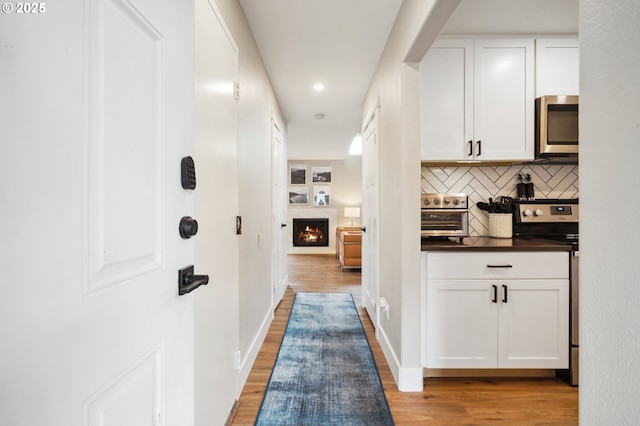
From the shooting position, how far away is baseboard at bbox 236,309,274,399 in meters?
1.92

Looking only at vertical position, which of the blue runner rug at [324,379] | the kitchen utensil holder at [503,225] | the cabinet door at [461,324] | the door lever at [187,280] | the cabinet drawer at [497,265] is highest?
the kitchen utensil holder at [503,225]

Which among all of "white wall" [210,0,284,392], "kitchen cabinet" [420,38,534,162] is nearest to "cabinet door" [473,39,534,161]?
"kitchen cabinet" [420,38,534,162]

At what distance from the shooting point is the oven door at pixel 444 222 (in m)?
2.43

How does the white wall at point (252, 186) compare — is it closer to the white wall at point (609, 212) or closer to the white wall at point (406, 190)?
the white wall at point (406, 190)

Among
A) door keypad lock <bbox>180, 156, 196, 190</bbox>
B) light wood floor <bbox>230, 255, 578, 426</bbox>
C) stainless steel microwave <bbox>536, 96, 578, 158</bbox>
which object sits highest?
stainless steel microwave <bbox>536, 96, 578, 158</bbox>

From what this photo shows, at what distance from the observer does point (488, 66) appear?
227 centimetres

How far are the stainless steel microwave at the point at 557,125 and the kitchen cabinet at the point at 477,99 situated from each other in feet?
0.22

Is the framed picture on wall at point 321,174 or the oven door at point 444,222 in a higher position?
the framed picture on wall at point 321,174

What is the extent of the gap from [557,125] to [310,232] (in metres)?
6.61

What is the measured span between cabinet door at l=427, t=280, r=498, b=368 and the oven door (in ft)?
1.59

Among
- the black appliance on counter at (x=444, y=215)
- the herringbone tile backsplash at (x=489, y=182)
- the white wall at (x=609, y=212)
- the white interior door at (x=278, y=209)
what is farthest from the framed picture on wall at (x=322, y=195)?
the white wall at (x=609, y=212)

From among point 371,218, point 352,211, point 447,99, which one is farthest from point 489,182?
point 352,211

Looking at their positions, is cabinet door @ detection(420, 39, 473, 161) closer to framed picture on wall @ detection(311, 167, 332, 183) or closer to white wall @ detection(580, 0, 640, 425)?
white wall @ detection(580, 0, 640, 425)

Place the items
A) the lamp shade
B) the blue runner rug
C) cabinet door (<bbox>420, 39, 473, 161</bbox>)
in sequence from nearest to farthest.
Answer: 1. the blue runner rug
2. cabinet door (<bbox>420, 39, 473, 161</bbox>)
3. the lamp shade
